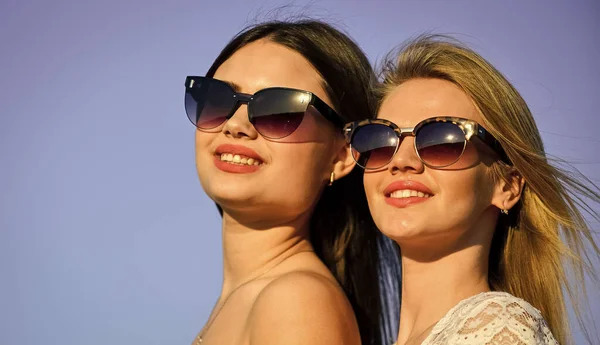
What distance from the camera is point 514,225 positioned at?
5.43 m

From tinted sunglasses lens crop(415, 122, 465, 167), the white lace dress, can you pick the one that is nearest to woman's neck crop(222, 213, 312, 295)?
tinted sunglasses lens crop(415, 122, 465, 167)

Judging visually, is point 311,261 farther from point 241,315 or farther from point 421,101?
point 421,101

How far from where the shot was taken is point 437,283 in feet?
17.0

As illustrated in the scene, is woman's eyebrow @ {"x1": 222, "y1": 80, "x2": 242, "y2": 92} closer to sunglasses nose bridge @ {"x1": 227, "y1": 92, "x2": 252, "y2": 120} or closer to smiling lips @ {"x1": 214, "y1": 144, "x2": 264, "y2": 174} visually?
sunglasses nose bridge @ {"x1": 227, "y1": 92, "x2": 252, "y2": 120}

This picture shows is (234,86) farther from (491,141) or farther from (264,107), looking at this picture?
(491,141)

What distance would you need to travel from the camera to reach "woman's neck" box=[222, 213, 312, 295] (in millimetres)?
5758

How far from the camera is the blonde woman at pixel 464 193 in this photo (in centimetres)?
503

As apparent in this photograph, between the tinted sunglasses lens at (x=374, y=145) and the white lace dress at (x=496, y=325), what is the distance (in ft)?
3.24

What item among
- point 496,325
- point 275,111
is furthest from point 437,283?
point 275,111

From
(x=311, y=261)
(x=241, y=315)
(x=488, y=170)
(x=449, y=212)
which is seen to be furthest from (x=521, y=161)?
(x=241, y=315)

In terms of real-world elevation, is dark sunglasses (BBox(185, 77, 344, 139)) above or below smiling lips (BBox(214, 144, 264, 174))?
above

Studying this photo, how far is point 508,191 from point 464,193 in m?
0.33

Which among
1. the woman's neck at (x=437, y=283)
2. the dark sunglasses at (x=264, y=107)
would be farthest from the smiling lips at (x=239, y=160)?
the woman's neck at (x=437, y=283)

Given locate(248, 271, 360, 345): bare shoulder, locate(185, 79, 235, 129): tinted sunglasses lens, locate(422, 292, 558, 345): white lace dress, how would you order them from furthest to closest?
locate(185, 79, 235, 129): tinted sunglasses lens < locate(248, 271, 360, 345): bare shoulder < locate(422, 292, 558, 345): white lace dress
